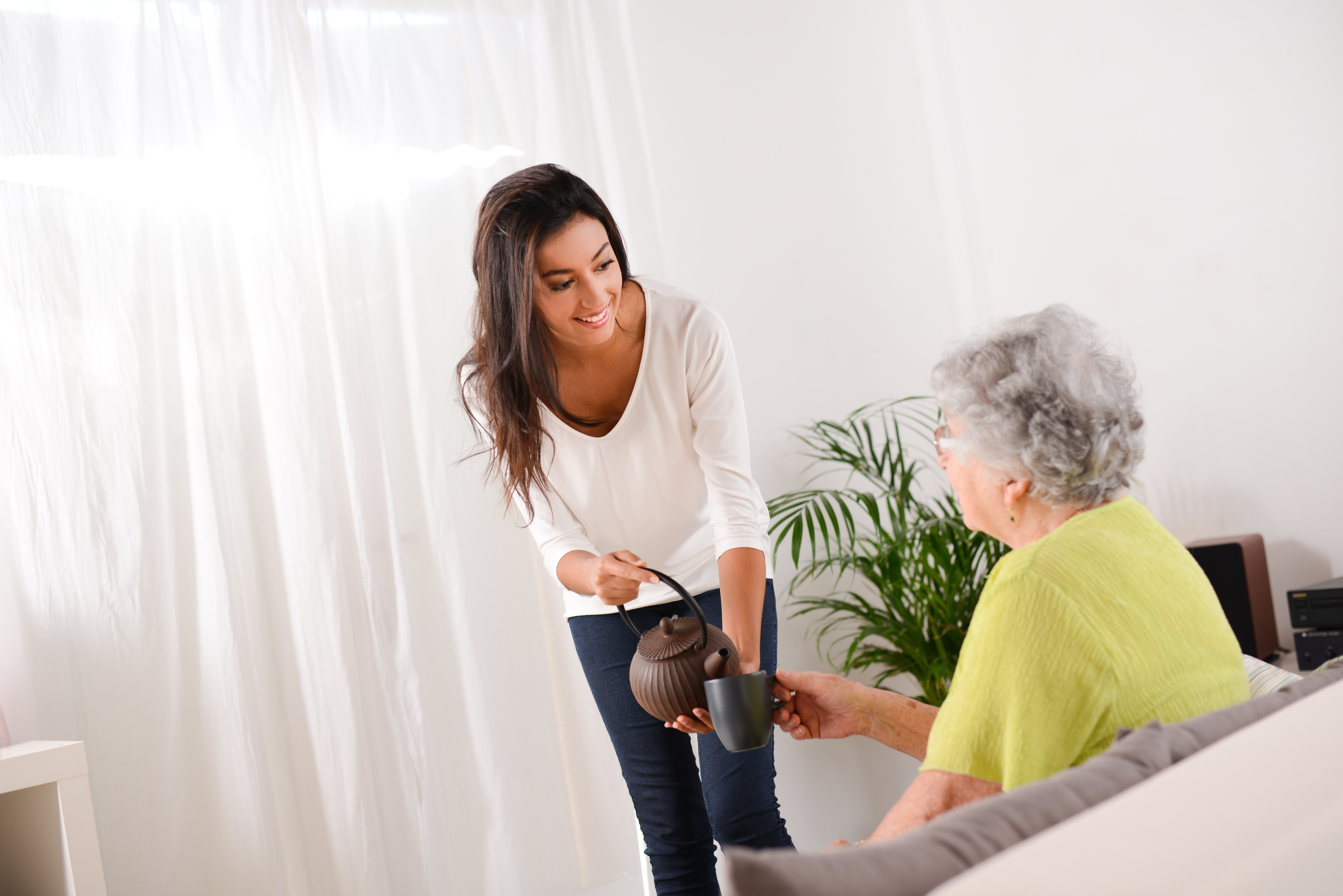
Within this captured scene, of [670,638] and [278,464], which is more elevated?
[278,464]

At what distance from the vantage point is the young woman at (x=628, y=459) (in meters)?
1.70

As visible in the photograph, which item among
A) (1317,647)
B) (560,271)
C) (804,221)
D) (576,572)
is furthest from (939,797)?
(804,221)

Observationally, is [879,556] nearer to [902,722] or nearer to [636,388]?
[636,388]

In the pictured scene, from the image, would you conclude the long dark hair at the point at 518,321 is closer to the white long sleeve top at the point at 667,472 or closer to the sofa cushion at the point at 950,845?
the white long sleeve top at the point at 667,472

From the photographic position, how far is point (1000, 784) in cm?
96

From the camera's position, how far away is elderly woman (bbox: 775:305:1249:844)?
952 millimetres

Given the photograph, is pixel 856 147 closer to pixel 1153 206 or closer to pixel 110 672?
pixel 1153 206

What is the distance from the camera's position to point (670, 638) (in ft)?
4.80

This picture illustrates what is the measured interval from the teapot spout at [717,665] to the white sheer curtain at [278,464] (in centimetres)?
117

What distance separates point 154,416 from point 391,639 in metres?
0.71

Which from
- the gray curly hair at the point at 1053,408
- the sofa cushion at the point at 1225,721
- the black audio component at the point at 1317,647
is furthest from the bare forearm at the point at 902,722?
the black audio component at the point at 1317,647

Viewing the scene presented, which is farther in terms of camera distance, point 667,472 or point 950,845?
point 667,472

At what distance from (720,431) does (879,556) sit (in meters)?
1.16

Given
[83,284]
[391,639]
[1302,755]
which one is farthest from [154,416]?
[1302,755]
